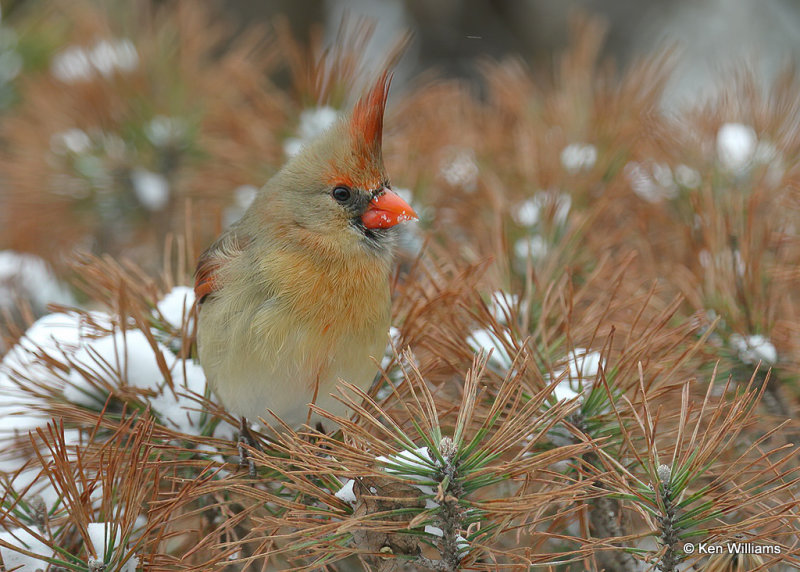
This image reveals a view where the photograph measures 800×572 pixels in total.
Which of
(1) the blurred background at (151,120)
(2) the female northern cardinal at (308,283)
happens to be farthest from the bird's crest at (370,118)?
(1) the blurred background at (151,120)

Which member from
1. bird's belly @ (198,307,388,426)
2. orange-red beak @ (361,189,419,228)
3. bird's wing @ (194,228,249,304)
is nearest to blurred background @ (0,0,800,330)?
bird's wing @ (194,228,249,304)

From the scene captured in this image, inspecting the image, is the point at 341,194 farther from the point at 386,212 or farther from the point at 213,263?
the point at 213,263

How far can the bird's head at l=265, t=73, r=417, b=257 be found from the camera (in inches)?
55.5

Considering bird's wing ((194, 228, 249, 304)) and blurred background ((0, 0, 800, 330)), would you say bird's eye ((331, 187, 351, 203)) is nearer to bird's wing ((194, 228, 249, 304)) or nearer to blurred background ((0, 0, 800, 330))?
bird's wing ((194, 228, 249, 304))

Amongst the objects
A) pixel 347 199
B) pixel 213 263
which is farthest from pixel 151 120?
pixel 347 199

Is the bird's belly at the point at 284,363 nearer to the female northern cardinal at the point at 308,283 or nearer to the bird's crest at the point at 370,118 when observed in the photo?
the female northern cardinal at the point at 308,283

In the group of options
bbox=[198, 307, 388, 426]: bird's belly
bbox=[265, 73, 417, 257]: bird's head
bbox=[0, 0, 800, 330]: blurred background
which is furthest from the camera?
bbox=[0, 0, 800, 330]: blurred background

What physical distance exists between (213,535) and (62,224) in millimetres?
1377

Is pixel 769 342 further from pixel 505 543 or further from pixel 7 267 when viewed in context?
pixel 7 267

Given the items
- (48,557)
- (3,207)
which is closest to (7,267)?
(3,207)

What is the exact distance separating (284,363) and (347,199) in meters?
0.32

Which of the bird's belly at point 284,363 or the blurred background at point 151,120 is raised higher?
the blurred background at point 151,120

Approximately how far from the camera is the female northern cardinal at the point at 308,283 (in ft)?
4.30

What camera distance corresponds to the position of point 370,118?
1.36 m
